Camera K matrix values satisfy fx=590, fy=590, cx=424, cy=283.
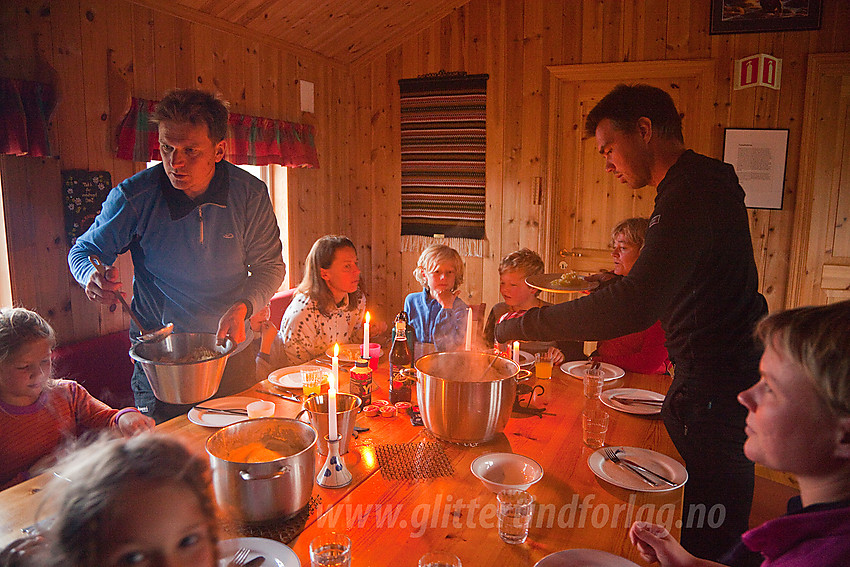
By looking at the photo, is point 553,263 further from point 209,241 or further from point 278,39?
point 209,241

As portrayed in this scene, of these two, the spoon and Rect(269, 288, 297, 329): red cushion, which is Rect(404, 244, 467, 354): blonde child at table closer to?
Rect(269, 288, 297, 329): red cushion

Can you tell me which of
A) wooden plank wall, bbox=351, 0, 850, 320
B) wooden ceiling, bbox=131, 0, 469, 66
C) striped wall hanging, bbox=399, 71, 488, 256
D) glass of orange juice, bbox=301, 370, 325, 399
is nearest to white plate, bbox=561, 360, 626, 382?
glass of orange juice, bbox=301, 370, 325, 399

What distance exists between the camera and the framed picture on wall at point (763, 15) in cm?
381

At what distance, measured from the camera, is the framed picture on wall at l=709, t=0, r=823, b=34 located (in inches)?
150

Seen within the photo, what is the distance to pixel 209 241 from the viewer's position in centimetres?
226

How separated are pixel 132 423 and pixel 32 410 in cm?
33

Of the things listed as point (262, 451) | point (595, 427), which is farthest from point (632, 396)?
point (262, 451)

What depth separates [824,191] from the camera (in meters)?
3.92

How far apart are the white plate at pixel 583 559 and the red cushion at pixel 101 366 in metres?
2.53

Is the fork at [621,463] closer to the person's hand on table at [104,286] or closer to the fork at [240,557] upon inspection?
the fork at [240,557]

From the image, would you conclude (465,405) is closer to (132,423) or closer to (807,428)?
(807,428)

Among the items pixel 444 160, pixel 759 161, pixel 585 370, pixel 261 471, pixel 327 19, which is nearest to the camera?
pixel 261 471

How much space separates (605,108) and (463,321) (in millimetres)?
1626

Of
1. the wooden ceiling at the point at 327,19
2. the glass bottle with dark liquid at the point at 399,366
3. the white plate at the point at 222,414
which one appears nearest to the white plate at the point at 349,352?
the glass bottle with dark liquid at the point at 399,366
